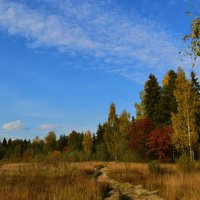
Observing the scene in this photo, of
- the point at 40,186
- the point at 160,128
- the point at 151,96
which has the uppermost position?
the point at 151,96

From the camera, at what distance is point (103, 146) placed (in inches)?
2247

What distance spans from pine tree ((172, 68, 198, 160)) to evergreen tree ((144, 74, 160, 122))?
44.2 ft

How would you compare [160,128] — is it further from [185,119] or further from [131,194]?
[131,194]

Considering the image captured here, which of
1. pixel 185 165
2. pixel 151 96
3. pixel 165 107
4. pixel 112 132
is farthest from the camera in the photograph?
pixel 112 132

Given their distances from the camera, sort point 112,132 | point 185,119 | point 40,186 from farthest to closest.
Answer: point 112,132
point 185,119
point 40,186

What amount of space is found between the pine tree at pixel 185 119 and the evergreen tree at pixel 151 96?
44.2 ft

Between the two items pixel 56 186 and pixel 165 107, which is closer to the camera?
pixel 56 186

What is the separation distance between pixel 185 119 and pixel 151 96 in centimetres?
1516

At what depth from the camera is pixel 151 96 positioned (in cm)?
4816

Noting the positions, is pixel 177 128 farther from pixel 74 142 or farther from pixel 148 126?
pixel 74 142

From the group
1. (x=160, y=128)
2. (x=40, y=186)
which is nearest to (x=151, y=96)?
(x=160, y=128)

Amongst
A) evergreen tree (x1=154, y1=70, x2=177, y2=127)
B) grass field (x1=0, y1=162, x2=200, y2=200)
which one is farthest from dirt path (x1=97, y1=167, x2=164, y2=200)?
evergreen tree (x1=154, y1=70, x2=177, y2=127)

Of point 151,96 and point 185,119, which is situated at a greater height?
point 151,96

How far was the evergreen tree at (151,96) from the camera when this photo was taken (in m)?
47.6
